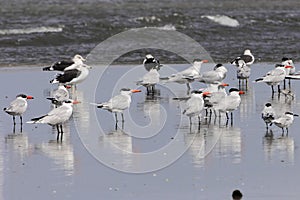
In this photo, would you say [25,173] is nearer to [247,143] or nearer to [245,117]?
[247,143]

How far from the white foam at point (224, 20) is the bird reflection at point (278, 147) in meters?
20.0

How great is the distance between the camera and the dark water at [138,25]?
23.6 meters

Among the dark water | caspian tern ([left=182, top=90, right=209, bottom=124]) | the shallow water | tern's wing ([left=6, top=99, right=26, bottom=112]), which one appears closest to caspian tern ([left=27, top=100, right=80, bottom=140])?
the shallow water

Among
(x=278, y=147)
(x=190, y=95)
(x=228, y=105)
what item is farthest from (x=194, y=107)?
(x=190, y=95)

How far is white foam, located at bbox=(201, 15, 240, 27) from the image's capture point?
1233 inches

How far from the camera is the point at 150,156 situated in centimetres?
1038

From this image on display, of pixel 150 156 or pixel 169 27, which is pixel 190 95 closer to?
pixel 150 156

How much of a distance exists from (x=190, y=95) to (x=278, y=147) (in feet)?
13.3

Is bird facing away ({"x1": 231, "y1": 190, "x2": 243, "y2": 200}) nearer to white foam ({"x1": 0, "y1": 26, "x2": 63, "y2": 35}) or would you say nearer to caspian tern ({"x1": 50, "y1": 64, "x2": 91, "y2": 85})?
caspian tern ({"x1": 50, "y1": 64, "x2": 91, "y2": 85})

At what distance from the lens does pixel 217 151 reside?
34.2ft

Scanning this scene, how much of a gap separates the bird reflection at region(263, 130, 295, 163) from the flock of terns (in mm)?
334

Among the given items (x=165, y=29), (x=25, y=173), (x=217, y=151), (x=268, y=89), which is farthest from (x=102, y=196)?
(x=165, y=29)

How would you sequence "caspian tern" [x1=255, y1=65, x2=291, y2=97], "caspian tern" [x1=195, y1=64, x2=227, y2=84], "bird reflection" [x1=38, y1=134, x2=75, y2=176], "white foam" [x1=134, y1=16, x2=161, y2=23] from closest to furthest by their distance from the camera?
1. "bird reflection" [x1=38, y1=134, x2=75, y2=176]
2. "caspian tern" [x1=255, y1=65, x2=291, y2=97]
3. "caspian tern" [x1=195, y1=64, x2=227, y2=84]
4. "white foam" [x1=134, y1=16, x2=161, y2=23]

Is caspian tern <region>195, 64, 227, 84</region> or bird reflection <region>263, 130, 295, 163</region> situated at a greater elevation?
caspian tern <region>195, 64, 227, 84</region>
